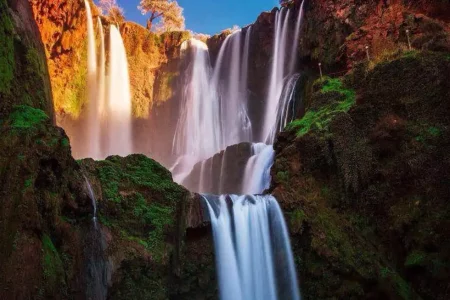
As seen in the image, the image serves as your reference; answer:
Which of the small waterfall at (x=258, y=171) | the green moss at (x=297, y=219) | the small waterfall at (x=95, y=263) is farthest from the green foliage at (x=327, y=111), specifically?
the small waterfall at (x=95, y=263)

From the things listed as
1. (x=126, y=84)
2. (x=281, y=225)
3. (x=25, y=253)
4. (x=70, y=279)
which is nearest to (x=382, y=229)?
(x=281, y=225)

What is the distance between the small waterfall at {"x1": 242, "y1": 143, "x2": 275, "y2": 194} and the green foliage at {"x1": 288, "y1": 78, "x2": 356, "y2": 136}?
2.46 m

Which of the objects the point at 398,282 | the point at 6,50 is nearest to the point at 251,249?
the point at 398,282

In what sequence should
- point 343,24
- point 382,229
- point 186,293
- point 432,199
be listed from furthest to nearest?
point 343,24 < point 382,229 < point 432,199 < point 186,293

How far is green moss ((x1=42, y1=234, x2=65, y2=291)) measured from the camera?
229 inches

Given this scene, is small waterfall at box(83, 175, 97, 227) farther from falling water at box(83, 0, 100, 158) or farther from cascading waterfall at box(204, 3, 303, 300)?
falling water at box(83, 0, 100, 158)

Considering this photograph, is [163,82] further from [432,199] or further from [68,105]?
[432,199]

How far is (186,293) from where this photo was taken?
30.4 feet

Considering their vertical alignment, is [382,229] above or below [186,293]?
above

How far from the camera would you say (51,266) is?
5.97 meters

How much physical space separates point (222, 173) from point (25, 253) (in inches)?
492

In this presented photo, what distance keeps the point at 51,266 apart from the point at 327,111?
9760 mm

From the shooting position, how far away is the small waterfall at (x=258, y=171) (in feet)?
48.9

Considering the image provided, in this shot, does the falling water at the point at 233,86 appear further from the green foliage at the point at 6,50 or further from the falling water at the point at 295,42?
the green foliage at the point at 6,50
